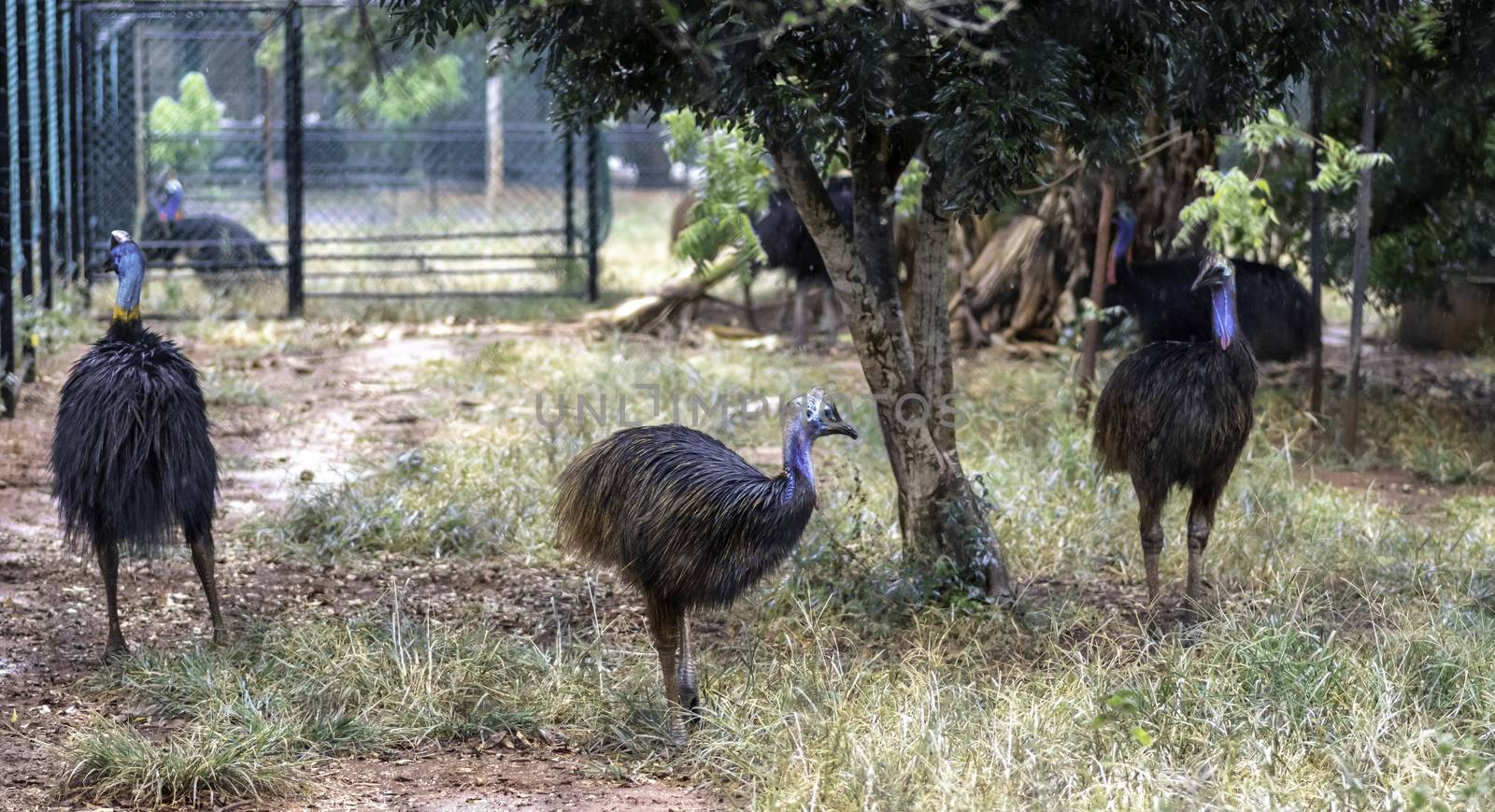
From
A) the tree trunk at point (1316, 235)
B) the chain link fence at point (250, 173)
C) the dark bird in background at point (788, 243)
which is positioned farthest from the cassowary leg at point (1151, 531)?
the dark bird in background at point (788, 243)

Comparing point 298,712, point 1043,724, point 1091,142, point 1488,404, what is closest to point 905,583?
point 1043,724

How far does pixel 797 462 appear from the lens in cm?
414

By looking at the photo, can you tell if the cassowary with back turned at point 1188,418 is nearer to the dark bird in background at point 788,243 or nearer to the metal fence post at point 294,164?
the dark bird in background at point 788,243

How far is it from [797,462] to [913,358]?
1.17m

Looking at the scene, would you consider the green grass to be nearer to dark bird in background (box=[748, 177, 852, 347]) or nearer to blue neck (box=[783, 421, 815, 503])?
blue neck (box=[783, 421, 815, 503])

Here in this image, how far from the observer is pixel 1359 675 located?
4172 mm

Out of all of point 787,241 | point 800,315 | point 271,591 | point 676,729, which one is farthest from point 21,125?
point 676,729

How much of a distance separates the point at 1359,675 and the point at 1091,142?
168cm

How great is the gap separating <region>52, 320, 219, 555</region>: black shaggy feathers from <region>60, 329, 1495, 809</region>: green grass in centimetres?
43

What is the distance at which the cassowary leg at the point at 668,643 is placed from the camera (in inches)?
163

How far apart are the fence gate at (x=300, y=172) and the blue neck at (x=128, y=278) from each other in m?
3.31

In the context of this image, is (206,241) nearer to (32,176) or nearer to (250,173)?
(32,176)

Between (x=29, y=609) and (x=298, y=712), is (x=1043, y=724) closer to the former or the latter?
(x=298, y=712)

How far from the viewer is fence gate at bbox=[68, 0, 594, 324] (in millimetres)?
11102
